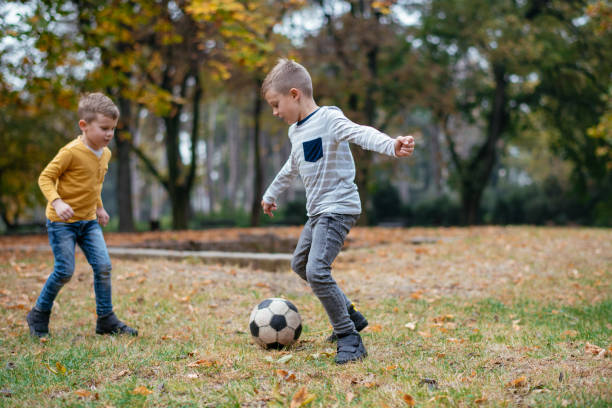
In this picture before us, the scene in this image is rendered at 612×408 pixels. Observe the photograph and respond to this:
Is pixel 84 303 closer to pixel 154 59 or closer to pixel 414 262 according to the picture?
pixel 414 262

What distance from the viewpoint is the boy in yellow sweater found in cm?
422

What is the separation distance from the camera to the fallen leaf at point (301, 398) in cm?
272

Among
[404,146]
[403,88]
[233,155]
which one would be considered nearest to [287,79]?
[404,146]

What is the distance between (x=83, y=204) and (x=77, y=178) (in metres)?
0.22

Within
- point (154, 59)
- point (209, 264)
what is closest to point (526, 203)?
point (154, 59)

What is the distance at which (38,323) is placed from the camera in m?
4.50

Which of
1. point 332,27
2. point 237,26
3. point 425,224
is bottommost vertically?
point 425,224

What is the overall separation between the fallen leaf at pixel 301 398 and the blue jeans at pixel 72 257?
7.76ft

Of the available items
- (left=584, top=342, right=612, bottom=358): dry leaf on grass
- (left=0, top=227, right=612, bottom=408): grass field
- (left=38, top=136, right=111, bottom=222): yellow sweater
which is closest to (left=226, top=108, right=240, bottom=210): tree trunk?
(left=0, top=227, right=612, bottom=408): grass field

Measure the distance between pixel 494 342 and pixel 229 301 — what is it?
9.55 ft

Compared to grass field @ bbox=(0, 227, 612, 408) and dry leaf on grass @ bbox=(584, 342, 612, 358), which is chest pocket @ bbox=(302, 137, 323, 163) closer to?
grass field @ bbox=(0, 227, 612, 408)

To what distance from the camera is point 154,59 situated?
14.6m

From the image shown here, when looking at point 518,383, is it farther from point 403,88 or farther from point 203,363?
point 403,88

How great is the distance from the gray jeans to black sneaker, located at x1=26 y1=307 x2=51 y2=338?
2499mm
